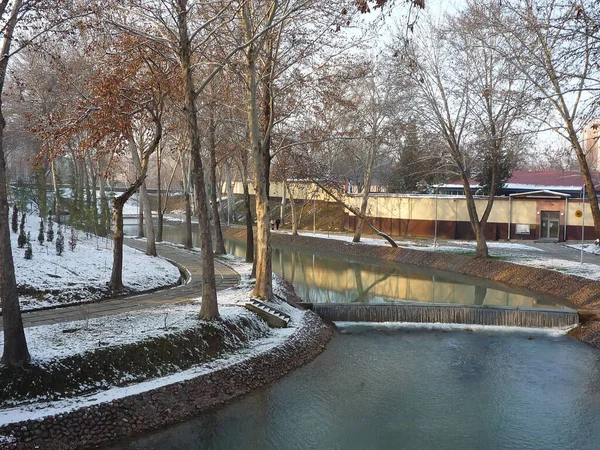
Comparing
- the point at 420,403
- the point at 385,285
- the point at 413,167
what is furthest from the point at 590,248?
the point at 420,403

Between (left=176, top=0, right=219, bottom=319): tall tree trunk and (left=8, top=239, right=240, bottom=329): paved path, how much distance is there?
2.69 meters

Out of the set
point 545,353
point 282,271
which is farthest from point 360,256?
point 545,353

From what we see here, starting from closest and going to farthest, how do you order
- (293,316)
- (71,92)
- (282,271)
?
(293,316) → (71,92) → (282,271)

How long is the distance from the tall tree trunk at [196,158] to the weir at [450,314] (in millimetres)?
5650

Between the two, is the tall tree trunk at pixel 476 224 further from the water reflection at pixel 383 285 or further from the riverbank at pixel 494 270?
the water reflection at pixel 383 285

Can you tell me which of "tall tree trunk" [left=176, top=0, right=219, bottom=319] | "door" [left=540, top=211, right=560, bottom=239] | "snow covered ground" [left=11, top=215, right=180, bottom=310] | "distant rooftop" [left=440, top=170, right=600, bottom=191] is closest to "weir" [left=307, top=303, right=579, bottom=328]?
"tall tree trunk" [left=176, top=0, right=219, bottom=319]

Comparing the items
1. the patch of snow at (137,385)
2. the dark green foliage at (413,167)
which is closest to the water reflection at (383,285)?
the dark green foliage at (413,167)

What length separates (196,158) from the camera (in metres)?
12.6

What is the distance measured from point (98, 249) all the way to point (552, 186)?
1445 inches

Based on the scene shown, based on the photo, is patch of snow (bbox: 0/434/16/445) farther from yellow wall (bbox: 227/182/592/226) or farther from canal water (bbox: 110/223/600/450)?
yellow wall (bbox: 227/182/592/226)

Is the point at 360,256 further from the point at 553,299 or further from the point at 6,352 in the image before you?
the point at 6,352

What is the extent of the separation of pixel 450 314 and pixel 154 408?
11145mm

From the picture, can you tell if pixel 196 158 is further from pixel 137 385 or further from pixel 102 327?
pixel 137 385

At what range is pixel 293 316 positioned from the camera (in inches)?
653
